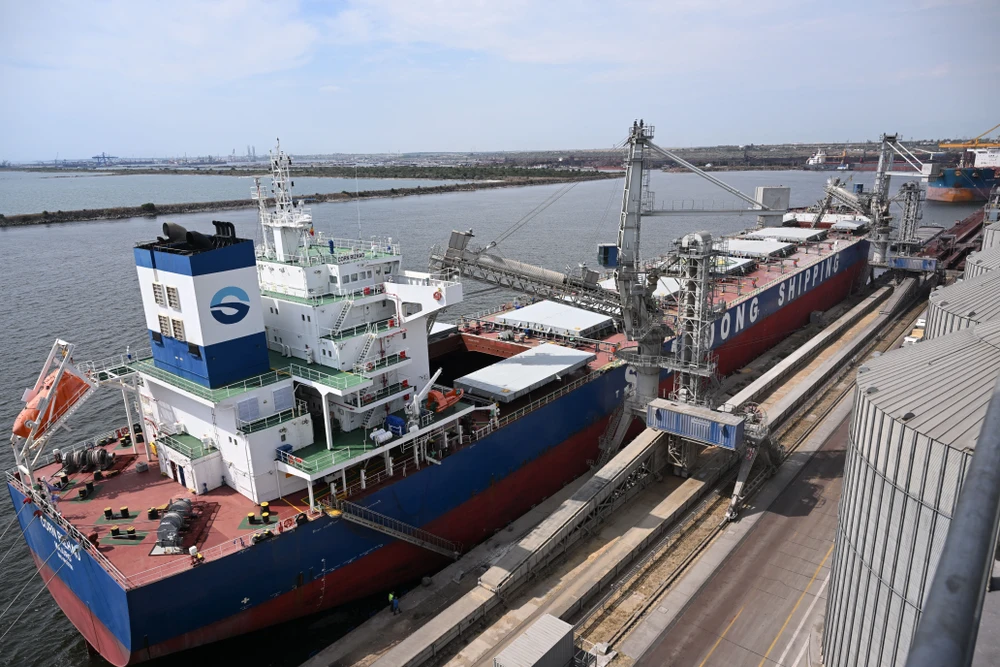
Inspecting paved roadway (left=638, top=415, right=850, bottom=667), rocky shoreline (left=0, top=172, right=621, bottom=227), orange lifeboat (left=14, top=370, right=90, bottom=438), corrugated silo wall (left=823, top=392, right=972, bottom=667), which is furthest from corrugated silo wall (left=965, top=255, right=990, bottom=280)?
rocky shoreline (left=0, top=172, right=621, bottom=227)

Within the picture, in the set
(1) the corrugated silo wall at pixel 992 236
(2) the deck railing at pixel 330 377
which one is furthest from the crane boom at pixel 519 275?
(1) the corrugated silo wall at pixel 992 236

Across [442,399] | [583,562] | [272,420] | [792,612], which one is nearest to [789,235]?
[442,399]

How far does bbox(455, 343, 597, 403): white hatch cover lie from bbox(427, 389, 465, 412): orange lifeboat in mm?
984

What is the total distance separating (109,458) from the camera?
22.3m

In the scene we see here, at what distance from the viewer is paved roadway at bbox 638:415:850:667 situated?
1677 centimetres

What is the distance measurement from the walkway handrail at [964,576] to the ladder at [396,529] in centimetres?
1797

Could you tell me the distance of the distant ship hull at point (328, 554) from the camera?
A: 16625 millimetres

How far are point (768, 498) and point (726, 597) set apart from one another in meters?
6.85

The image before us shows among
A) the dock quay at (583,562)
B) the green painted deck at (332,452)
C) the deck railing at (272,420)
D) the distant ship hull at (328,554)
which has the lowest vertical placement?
the dock quay at (583,562)

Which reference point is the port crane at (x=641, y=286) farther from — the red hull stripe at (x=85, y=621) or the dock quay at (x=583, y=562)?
the red hull stripe at (x=85, y=621)

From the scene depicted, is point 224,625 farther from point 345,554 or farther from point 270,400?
point 270,400

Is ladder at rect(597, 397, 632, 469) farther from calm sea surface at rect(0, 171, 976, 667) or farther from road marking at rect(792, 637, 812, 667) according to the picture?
road marking at rect(792, 637, 812, 667)

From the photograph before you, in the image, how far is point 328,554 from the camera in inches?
750

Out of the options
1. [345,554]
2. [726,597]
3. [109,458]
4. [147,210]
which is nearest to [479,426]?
[345,554]
